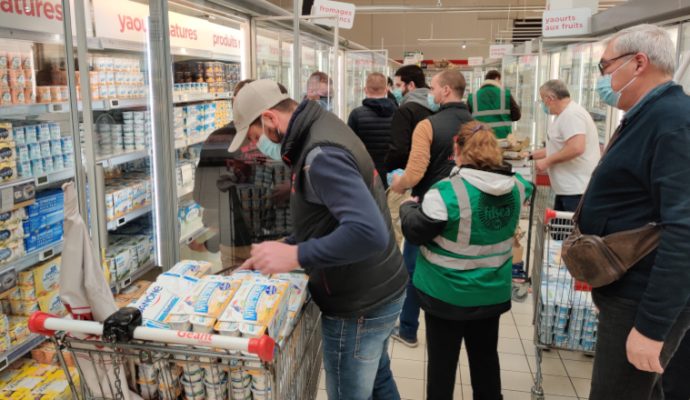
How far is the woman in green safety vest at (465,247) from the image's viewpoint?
2393 millimetres

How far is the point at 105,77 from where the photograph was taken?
9.17 ft

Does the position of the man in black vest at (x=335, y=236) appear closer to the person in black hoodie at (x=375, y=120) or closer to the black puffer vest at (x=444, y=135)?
the black puffer vest at (x=444, y=135)

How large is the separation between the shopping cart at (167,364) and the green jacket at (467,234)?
39.4 inches

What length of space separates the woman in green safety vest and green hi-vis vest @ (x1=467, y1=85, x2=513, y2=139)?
390 cm

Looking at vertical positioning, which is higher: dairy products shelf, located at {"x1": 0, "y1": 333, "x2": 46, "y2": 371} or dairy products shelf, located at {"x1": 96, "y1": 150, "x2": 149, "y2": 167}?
dairy products shelf, located at {"x1": 96, "y1": 150, "x2": 149, "y2": 167}

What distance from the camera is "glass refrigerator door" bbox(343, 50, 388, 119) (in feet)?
32.9

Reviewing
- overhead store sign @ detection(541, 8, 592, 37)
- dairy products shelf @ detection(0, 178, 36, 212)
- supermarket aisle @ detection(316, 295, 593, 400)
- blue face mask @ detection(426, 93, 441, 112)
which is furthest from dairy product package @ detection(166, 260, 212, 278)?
overhead store sign @ detection(541, 8, 592, 37)

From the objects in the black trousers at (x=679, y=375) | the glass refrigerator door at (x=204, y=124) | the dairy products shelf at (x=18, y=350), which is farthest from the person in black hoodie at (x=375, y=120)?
the dairy products shelf at (x=18, y=350)

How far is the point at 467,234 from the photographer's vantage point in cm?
242

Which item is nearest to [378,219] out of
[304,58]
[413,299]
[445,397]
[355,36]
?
[445,397]

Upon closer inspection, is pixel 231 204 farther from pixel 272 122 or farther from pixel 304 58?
pixel 304 58

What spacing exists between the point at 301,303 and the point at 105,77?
1.71 meters

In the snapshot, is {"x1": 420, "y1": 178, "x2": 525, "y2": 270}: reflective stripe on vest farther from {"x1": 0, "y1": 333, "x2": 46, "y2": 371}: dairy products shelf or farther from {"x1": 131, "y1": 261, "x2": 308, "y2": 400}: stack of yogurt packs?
{"x1": 0, "y1": 333, "x2": 46, "y2": 371}: dairy products shelf

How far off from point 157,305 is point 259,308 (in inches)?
12.2
